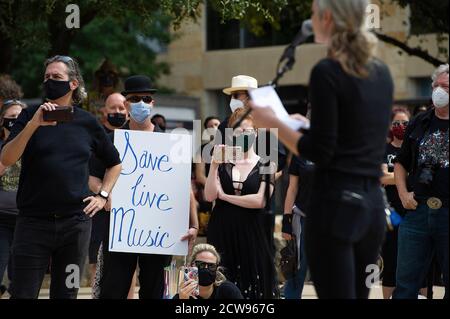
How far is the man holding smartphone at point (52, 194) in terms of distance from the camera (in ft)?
20.7

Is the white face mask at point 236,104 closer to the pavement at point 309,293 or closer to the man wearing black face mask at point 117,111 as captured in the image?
the man wearing black face mask at point 117,111

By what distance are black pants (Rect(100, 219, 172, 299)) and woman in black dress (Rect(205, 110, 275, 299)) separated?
0.51 metres

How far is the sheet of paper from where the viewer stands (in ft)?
15.6

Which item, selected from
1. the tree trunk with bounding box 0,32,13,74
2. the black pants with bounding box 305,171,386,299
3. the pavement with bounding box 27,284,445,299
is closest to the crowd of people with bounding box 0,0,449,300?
the black pants with bounding box 305,171,386,299

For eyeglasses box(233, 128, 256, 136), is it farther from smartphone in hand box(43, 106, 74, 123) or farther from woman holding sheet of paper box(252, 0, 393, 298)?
woman holding sheet of paper box(252, 0, 393, 298)

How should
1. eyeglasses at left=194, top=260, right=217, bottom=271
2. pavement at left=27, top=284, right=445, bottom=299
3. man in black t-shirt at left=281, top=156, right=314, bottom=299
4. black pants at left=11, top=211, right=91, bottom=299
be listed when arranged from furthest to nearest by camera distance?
1. pavement at left=27, top=284, right=445, bottom=299
2. man in black t-shirt at left=281, top=156, right=314, bottom=299
3. eyeglasses at left=194, top=260, right=217, bottom=271
4. black pants at left=11, top=211, right=91, bottom=299

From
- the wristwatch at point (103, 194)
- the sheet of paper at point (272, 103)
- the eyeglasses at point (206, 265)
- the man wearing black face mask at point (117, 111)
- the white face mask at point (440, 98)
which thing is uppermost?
the sheet of paper at point (272, 103)

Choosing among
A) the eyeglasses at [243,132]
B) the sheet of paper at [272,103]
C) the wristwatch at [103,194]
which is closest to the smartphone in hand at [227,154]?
the eyeglasses at [243,132]

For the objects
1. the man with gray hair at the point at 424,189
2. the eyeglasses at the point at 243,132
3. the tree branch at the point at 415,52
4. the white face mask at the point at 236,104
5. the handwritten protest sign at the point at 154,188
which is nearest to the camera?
the man with gray hair at the point at 424,189

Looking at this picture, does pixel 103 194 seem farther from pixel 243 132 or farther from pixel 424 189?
pixel 424 189

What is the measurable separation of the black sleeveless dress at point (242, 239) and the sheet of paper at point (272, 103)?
309 centimetres

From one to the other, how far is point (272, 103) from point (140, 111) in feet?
11.2

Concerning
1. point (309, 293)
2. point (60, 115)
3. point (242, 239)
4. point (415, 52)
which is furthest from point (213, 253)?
point (415, 52)
